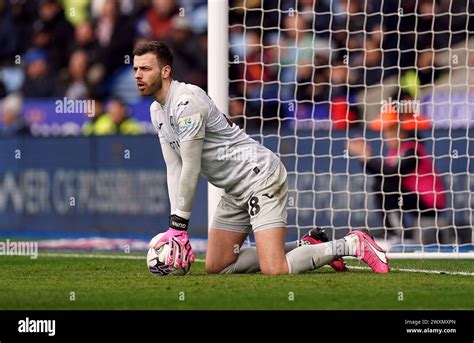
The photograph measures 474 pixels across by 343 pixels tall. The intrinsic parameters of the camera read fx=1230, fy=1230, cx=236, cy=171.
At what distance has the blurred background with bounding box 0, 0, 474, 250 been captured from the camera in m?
12.9

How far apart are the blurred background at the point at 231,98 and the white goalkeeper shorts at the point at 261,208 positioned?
11.0 ft

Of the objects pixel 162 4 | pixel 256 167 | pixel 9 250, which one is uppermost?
pixel 162 4

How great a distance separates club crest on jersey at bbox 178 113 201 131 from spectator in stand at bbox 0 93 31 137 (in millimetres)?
6969

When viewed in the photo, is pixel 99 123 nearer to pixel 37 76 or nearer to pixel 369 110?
pixel 37 76

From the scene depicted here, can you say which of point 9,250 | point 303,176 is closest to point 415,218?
point 303,176

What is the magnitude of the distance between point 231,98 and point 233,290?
14.7ft

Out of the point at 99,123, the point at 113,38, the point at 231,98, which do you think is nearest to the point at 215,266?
the point at 231,98

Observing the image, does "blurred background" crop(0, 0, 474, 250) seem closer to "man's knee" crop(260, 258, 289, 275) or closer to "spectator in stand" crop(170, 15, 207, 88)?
"spectator in stand" crop(170, 15, 207, 88)

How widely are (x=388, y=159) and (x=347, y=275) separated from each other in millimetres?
4613

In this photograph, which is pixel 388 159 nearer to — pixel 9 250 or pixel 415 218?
pixel 415 218

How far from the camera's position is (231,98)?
11.6 meters

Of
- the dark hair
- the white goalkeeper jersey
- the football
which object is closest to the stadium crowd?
the white goalkeeper jersey

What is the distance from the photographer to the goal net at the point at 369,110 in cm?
1276

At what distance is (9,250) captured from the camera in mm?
12148
